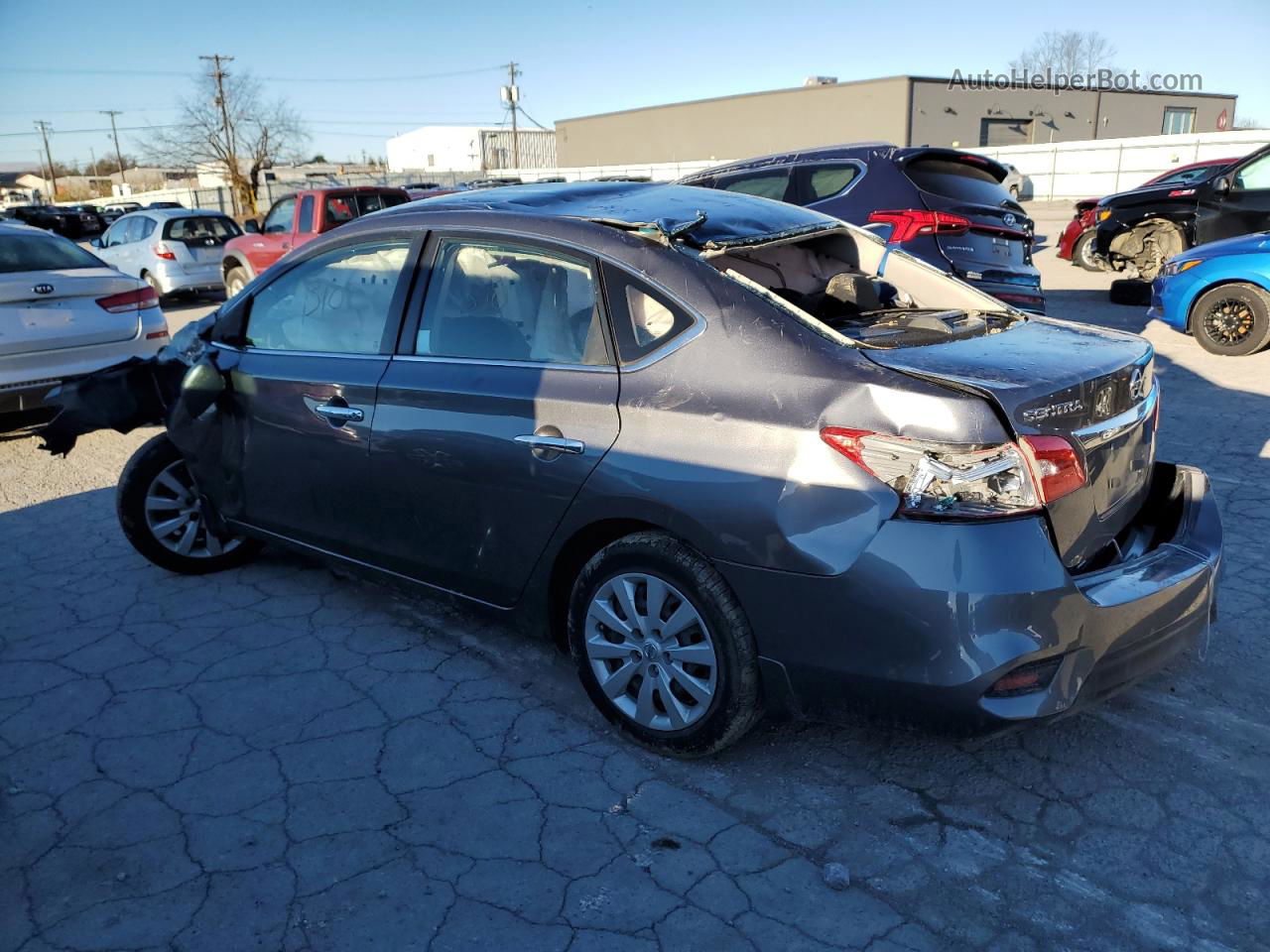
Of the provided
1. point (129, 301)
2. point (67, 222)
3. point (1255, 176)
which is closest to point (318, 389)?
point (129, 301)

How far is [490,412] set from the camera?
311cm

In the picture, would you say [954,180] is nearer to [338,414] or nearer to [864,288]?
[864,288]

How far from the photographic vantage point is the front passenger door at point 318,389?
11.7 feet

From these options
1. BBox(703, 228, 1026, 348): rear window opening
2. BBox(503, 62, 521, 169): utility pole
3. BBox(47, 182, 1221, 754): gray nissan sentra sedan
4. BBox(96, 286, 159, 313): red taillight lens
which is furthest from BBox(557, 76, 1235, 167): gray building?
BBox(47, 182, 1221, 754): gray nissan sentra sedan

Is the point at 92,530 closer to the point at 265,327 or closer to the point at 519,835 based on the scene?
Answer: the point at 265,327

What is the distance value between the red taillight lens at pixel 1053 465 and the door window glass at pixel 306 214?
12.9 metres

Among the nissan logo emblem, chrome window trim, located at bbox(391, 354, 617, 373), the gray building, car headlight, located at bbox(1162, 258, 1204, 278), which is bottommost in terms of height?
the nissan logo emblem

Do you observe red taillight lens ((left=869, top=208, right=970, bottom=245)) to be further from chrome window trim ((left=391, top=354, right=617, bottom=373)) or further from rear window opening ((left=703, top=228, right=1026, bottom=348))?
chrome window trim ((left=391, top=354, right=617, bottom=373))

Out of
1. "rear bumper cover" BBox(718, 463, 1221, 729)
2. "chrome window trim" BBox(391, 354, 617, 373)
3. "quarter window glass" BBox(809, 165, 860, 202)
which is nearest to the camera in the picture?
"rear bumper cover" BBox(718, 463, 1221, 729)

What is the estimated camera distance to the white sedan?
21.4ft

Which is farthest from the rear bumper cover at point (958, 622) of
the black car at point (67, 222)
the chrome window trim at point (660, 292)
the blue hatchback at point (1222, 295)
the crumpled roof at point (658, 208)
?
the black car at point (67, 222)

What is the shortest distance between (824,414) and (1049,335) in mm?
1067

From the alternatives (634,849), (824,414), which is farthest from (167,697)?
(824,414)

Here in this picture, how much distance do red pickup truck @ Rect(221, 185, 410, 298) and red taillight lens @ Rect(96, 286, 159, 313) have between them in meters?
5.85
